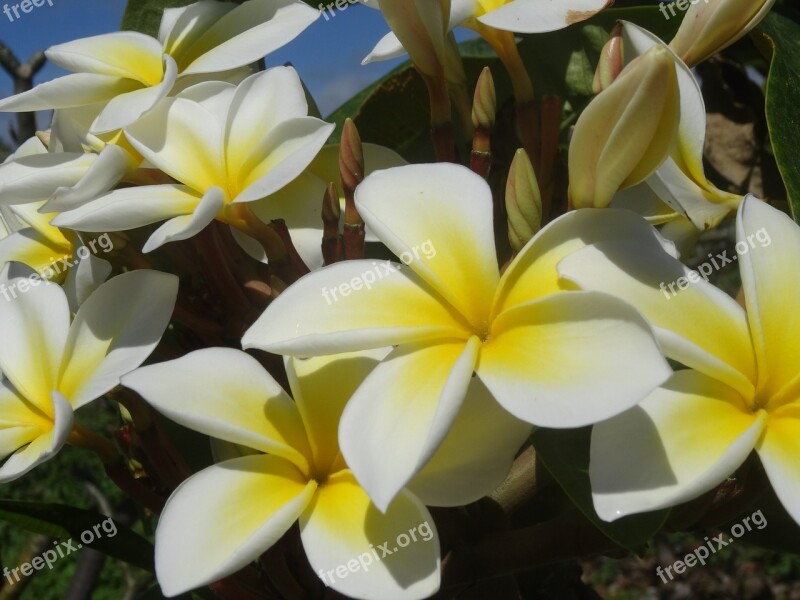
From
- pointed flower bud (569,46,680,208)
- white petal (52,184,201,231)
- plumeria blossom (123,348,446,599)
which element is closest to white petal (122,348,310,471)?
plumeria blossom (123,348,446,599)

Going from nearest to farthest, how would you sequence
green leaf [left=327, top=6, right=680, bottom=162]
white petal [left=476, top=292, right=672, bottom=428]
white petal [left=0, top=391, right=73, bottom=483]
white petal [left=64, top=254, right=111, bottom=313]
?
1. white petal [left=476, top=292, right=672, bottom=428]
2. white petal [left=0, top=391, right=73, bottom=483]
3. white petal [left=64, top=254, right=111, bottom=313]
4. green leaf [left=327, top=6, right=680, bottom=162]

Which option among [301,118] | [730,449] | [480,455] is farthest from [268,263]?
[730,449]

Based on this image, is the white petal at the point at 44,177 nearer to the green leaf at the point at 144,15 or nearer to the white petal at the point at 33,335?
the white petal at the point at 33,335

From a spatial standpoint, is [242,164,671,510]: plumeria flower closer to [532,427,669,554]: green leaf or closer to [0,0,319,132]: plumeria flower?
[532,427,669,554]: green leaf

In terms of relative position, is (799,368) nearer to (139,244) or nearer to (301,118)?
(301,118)

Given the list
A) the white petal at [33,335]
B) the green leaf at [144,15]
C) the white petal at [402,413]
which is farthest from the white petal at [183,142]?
the green leaf at [144,15]

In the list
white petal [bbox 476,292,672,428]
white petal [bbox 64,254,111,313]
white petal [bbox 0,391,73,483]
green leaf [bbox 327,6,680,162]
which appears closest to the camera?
white petal [bbox 476,292,672,428]
